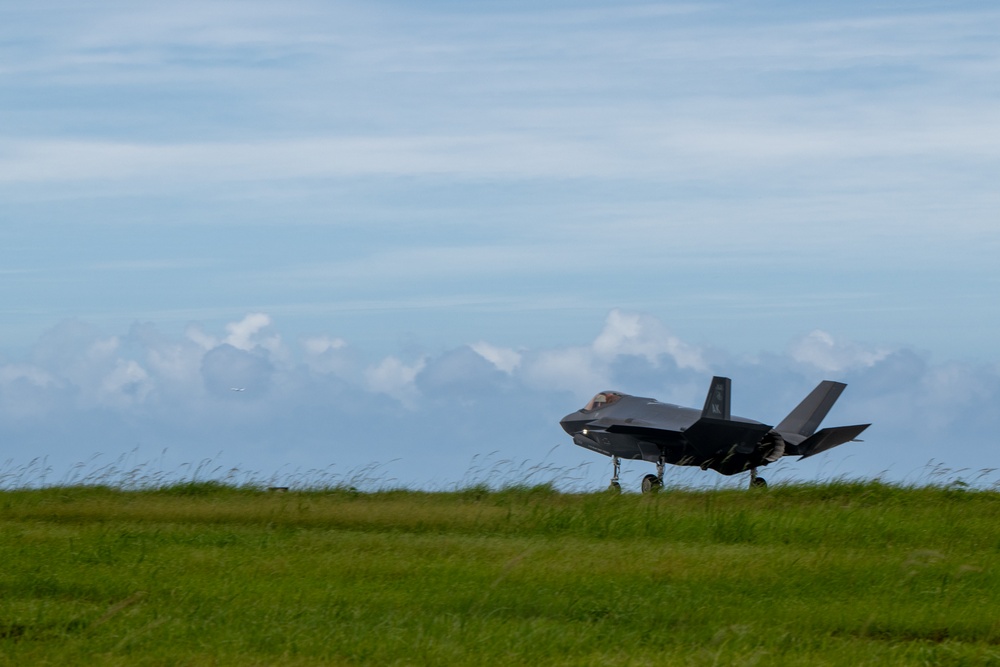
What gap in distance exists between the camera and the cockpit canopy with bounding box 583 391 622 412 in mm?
26000

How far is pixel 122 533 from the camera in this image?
47.5 feet

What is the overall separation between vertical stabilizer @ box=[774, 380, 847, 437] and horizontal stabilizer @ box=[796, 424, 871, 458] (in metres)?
0.37

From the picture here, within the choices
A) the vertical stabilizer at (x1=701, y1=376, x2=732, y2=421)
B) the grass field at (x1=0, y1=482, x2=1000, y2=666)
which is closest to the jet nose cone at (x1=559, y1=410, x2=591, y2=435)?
the vertical stabilizer at (x1=701, y1=376, x2=732, y2=421)

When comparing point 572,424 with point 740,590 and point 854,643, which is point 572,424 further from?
point 854,643

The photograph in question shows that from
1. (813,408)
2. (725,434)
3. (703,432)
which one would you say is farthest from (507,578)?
(813,408)

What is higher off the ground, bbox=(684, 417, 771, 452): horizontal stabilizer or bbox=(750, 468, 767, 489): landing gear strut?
bbox=(684, 417, 771, 452): horizontal stabilizer

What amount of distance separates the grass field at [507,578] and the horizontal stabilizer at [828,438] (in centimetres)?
534

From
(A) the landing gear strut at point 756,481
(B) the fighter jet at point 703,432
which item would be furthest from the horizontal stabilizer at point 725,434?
(A) the landing gear strut at point 756,481

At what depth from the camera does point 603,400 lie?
85.8 feet

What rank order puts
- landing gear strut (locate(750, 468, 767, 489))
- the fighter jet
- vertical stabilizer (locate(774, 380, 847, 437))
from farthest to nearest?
vertical stabilizer (locate(774, 380, 847, 437))
the fighter jet
landing gear strut (locate(750, 468, 767, 489))

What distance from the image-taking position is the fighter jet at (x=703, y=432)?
23.1 m

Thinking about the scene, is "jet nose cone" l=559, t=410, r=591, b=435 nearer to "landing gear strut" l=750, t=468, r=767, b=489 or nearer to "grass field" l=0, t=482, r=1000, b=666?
"landing gear strut" l=750, t=468, r=767, b=489

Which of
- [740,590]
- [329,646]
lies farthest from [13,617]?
[740,590]

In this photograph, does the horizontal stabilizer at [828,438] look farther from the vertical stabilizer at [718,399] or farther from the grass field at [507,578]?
the grass field at [507,578]
